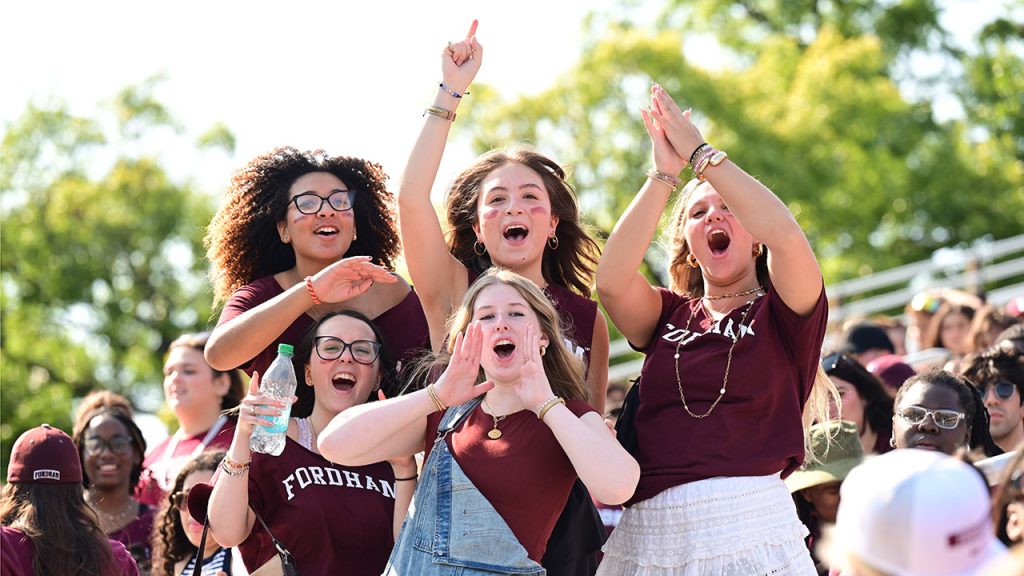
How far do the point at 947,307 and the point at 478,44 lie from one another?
553 cm

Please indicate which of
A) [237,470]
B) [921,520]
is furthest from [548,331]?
[921,520]

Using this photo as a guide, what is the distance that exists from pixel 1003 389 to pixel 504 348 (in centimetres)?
301

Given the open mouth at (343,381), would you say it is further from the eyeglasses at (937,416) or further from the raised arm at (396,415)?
the eyeglasses at (937,416)

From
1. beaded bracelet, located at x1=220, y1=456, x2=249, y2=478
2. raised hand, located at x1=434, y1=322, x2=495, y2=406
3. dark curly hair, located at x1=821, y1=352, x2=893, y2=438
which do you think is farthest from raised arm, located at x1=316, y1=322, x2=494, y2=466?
dark curly hair, located at x1=821, y1=352, x2=893, y2=438

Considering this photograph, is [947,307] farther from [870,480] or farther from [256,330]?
[870,480]

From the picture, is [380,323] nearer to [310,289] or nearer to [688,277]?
[310,289]

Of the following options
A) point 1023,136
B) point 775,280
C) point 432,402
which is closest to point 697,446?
point 775,280

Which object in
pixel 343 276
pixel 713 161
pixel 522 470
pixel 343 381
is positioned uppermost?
pixel 713 161

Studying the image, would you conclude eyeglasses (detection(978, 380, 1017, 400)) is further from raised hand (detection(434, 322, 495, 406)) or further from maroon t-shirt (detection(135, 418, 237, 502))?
maroon t-shirt (detection(135, 418, 237, 502))

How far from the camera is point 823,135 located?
20531 mm

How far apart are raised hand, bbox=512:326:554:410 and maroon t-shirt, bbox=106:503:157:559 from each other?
3267 mm

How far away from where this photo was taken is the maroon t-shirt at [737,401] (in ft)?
14.5

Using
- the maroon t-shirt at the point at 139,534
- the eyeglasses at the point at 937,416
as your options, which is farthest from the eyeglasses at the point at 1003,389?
the maroon t-shirt at the point at 139,534

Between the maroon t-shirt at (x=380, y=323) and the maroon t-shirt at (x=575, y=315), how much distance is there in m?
0.44
